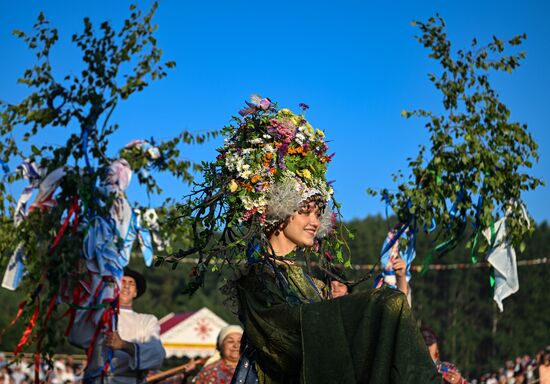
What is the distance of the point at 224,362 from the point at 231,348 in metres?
0.14

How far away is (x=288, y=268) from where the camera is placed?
14.8 ft

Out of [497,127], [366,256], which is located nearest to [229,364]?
[497,127]

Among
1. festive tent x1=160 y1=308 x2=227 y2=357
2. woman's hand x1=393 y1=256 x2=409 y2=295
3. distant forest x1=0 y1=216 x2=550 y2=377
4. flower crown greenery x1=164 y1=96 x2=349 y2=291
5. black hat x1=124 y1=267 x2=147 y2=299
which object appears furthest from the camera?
distant forest x1=0 y1=216 x2=550 y2=377

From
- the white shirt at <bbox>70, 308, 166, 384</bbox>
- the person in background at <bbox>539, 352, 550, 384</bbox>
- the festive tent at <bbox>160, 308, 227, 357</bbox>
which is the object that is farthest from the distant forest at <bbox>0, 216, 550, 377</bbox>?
the white shirt at <bbox>70, 308, 166, 384</bbox>

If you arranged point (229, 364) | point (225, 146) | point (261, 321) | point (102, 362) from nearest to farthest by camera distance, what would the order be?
point (261, 321), point (225, 146), point (102, 362), point (229, 364)

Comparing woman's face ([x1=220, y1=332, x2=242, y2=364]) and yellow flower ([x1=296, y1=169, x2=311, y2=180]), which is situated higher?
yellow flower ([x1=296, y1=169, x2=311, y2=180])

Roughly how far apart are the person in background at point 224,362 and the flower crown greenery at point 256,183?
11.3 feet

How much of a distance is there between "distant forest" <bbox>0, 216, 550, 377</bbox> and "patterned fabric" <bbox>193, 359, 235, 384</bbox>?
94.2ft

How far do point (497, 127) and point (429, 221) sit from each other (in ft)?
3.36

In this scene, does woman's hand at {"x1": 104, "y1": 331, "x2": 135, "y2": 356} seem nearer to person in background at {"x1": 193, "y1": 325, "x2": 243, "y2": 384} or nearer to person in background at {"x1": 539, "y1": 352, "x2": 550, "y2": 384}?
person in background at {"x1": 193, "y1": 325, "x2": 243, "y2": 384}

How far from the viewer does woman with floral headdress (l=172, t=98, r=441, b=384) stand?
374 cm

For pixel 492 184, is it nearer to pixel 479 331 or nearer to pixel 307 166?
pixel 307 166

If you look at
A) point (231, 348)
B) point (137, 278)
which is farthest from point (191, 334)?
point (231, 348)

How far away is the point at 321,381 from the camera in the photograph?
12.6 ft
